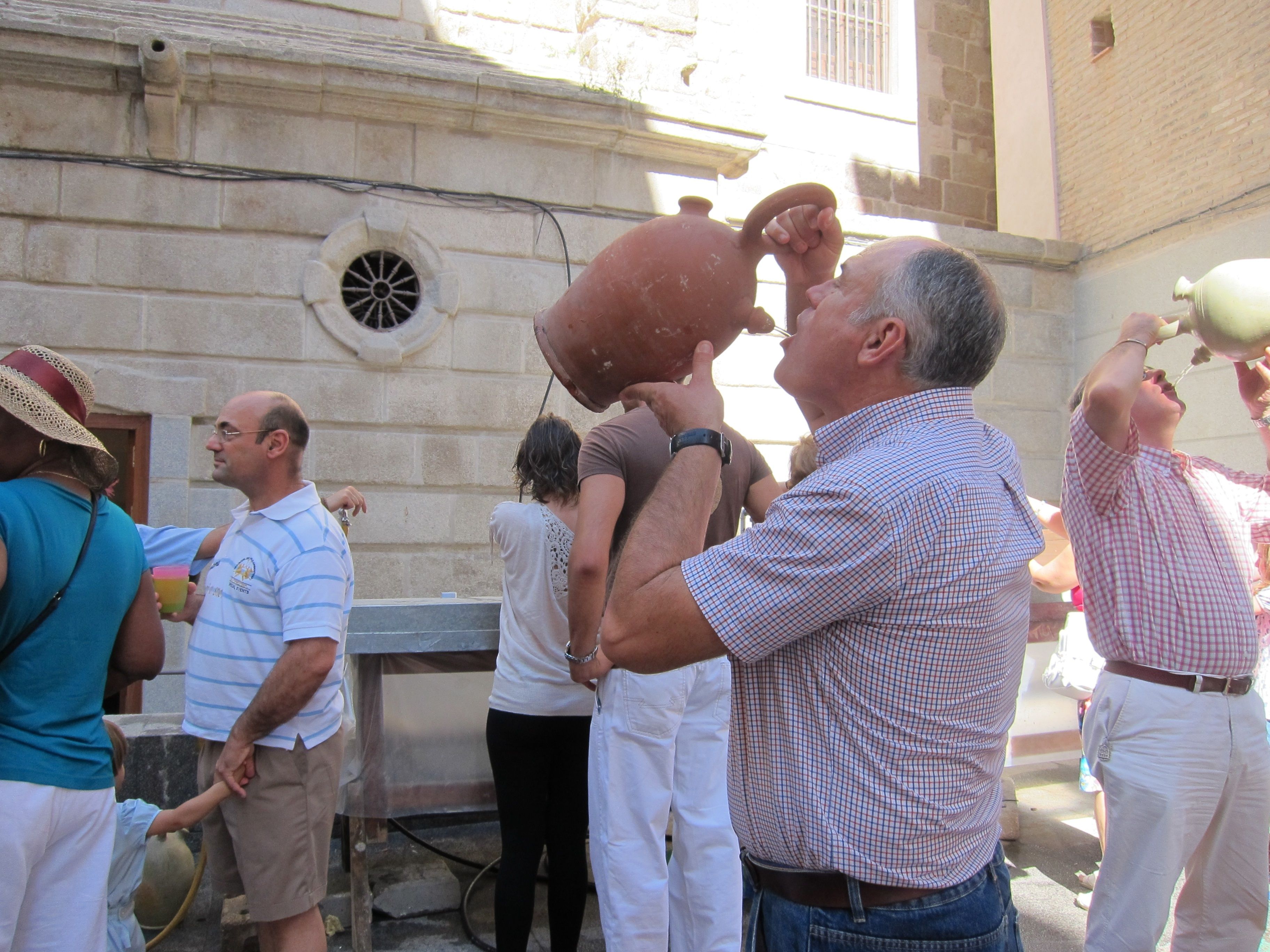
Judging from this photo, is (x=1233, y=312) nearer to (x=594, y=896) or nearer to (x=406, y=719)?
(x=594, y=896)

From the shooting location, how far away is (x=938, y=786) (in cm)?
128

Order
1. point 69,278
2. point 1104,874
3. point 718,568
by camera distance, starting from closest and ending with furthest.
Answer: point 718,568
point 1104,874
point 69,278

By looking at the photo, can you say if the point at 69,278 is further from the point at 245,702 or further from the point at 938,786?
the point at 938,786

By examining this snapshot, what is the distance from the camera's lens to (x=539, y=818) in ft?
9.30

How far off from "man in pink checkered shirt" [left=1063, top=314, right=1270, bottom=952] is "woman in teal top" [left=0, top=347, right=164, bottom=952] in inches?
93.1

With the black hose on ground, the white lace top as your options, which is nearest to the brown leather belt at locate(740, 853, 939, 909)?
the white lace top

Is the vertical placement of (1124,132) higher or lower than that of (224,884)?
higher

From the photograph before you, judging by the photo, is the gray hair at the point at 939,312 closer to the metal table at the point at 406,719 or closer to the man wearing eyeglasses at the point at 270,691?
the man wearing eyeglasses at the point at 270,691

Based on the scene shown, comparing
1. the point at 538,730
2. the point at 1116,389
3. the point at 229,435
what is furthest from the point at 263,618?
the point at 1116,389

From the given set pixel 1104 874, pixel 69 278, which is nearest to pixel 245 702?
pixel 1104 874

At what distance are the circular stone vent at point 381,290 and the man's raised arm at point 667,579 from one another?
5114mm

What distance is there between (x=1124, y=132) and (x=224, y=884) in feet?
29.3

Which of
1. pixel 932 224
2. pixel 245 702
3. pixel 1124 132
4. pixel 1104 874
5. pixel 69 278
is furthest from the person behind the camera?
pixel 1124 132

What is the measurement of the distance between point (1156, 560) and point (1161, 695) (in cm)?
34
